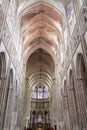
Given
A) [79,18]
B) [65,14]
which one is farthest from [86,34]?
[65,14]

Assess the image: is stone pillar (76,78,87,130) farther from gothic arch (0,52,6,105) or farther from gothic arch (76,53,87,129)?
gothic arch (0,52,6,105)

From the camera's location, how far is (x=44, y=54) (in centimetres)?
2955

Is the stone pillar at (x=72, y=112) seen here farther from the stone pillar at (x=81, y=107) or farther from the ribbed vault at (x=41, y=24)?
the ribbed vault at (x=41, y=24)

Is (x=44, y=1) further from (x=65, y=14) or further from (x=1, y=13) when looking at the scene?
(x=1, y=13)

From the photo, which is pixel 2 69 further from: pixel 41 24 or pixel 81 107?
pixel 41 24

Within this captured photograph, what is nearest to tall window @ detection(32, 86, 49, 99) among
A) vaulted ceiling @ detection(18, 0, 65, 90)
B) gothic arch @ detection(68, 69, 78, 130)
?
vaulted ceiling @ detection(18, 0, 65, 90)

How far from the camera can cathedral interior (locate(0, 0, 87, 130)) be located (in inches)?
376

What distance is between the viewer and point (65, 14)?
15.3m

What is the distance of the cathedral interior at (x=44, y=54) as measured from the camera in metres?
9.56

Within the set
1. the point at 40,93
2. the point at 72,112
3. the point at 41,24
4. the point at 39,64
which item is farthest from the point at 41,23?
the point at 40,93

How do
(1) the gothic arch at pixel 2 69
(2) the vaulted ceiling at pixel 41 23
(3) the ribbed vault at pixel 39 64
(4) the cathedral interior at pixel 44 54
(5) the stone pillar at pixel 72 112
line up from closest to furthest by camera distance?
(4) the cathedral interior at pixel 44 54 → (1) the gothic arch at pixel 2 69 → (5) the stone pillar at pixel 72 112 → (2) the vaulted ceiling at pixel 41 23 → (3) the ribbed vault at pixel 39 64

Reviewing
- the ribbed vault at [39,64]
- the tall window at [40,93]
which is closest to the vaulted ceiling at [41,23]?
the ribbed vault at [39,64]

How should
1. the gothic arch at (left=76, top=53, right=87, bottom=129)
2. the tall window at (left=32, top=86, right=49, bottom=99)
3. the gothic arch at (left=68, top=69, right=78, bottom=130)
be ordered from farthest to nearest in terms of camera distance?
the tall window at (left=32, top=86, right=49, bottom=99), the gothic arch at (left=68, top=69, right=78, bottom=130), the gothic arch at (left=76, top=53, right=87, bottom=129)

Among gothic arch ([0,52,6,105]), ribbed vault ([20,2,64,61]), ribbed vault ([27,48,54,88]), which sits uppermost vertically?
ribbed vault ([20,2,64,61])
